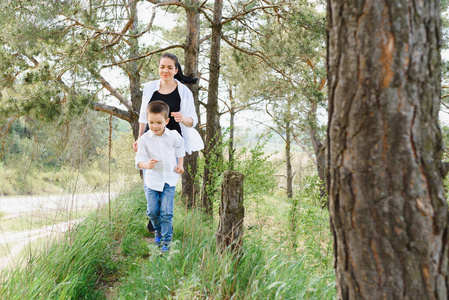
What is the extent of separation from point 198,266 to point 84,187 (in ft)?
5.88

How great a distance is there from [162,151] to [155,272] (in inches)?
42.4

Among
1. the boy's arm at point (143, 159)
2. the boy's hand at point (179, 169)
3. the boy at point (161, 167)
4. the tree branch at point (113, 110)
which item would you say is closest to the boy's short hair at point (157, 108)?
the boy at point (161, 167)

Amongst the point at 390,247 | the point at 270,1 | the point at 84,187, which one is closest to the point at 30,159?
the point at 84,187

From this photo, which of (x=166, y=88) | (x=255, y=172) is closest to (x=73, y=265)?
(x=166, y=88)

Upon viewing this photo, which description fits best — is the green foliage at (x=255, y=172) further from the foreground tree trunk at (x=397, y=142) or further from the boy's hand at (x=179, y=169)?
the foreground tree trunk at (x=397, y=142)

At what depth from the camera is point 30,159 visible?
2.80 metres

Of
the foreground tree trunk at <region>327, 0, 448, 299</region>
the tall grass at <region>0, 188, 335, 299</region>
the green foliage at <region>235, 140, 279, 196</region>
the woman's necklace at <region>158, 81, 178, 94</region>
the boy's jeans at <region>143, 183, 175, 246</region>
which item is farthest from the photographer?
the green foliage at <region>235, 140, 279, 196</region>

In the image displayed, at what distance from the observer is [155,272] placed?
2.25 meters

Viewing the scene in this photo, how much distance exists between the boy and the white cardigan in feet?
0.92

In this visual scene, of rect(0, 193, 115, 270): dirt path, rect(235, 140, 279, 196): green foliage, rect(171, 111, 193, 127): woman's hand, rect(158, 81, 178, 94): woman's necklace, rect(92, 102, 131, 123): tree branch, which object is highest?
rect(92, 102, 131, 123): tree branch

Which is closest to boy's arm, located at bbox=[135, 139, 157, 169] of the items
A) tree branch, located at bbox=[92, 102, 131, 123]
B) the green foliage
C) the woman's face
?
the woman's face

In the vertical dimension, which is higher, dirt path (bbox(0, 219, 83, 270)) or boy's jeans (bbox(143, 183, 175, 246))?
boy's jeans (bbox(143, 183, 175, 246))

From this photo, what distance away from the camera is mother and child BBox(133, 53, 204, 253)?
112 inches

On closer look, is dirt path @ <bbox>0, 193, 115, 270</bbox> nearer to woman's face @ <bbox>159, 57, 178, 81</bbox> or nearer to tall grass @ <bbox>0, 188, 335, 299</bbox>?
tall grass @ <bbox>0, 188, 335, 299</bbox>
